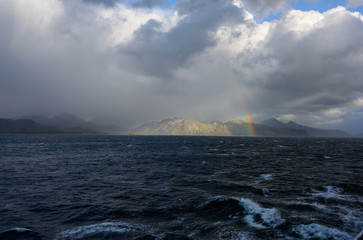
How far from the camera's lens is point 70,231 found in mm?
14719

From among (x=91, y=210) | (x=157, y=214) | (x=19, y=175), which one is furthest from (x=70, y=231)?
(x=19, y=175)

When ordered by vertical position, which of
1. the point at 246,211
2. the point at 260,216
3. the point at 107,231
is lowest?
the point at 107,231

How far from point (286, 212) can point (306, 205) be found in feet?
10.5

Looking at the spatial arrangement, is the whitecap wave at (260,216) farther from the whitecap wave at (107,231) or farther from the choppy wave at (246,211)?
the whitecap wave at (107,231)

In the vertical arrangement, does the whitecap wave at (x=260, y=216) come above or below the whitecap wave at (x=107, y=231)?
above

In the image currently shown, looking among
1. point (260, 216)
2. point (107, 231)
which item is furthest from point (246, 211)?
point (107, 231)

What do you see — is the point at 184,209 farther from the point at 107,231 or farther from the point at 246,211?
the point at 107,231

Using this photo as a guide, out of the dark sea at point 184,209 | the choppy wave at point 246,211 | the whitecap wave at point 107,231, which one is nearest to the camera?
the whitecap wave at point 107,231

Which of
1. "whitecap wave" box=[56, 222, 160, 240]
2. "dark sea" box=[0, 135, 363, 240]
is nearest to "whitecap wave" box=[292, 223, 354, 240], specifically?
"dark sea" box=[0, 135, 363, 240]

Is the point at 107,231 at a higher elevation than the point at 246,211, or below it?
below

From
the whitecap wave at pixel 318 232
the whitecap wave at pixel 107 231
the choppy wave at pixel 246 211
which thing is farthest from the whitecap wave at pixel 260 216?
the whitecap wave at pixel 107 231

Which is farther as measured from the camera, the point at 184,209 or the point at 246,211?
the point at 184,209

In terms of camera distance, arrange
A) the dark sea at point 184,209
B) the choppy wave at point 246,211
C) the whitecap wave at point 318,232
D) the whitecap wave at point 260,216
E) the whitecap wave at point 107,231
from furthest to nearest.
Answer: the choppy wave at point 246,211
the whitecap wave at point 260,216
the dark sea at point 184,209
the whitecap wave at point 107,231
the whitecap wave at point 318,232

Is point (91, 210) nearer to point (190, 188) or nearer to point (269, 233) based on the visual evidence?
point (190, 188)
